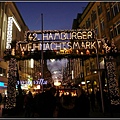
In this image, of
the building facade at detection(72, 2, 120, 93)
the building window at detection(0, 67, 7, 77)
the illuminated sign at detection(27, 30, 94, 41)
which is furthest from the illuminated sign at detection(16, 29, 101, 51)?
the building window at detection(0, 67, 7, 77)

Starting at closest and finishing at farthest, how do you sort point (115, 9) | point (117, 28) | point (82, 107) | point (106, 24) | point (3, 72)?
point (82, 107), point (117, 28), point (115, 9), point (106, 24), point (3, 72)

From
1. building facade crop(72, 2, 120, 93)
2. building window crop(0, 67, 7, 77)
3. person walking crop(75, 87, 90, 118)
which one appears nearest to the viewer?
person walking crop(75, 87, 90, 118)

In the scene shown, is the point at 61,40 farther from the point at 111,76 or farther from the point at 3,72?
the point at 3,72

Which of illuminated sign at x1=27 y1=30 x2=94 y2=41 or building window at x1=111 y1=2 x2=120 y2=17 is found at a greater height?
building window at x1=111 y1=2 x2=120 y2=17

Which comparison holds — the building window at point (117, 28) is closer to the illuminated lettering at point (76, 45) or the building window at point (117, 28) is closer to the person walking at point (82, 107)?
the illuminated lettering at point (76, 45)

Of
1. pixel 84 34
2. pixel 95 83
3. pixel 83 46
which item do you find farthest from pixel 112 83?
pixel 95 83

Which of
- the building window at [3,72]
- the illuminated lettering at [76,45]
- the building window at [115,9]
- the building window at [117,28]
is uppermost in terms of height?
the building window at [115,9]

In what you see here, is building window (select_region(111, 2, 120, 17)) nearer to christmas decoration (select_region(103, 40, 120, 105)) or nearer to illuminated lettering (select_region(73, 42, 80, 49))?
christmas decoration (select_region(103, 40, 120, 105))

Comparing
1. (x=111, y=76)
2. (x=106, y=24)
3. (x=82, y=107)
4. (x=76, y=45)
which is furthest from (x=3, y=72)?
(x=82, y=107)

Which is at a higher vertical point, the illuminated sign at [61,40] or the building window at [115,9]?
the building window at [115,9]

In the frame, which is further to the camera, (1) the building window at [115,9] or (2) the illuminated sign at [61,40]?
(1) the building window at [115,9]

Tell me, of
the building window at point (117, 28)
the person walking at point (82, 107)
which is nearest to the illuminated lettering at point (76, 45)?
the person walking at point (82, 107)

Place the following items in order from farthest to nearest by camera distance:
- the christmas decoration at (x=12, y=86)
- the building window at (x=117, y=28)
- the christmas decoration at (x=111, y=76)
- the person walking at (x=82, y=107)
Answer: the building window at (x=117, y=28), the christmas decoration at (x=12, y=86), the christmas decoration at (x=111, y=76), the person walking at (x=82, y=107)

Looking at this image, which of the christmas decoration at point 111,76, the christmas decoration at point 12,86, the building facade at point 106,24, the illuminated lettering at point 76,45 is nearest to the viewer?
the christmas decoration at point 111,76
